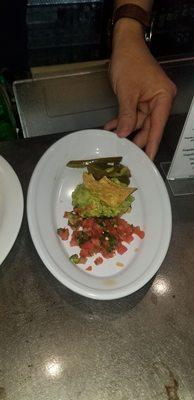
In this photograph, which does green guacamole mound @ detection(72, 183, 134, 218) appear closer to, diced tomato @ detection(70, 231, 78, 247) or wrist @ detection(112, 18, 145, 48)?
diced tomato @ detection(70, 231, 78, 247)

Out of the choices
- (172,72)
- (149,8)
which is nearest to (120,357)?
(172,72)

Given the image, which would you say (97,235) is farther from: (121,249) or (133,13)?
(133,13)

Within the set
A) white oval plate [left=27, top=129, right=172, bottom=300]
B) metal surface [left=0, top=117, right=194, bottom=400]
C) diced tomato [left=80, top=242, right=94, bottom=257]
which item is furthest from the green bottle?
diced tomato [left=80, top=242, right=94, bottom=257]

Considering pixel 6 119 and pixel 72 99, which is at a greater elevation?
pixel 72 99

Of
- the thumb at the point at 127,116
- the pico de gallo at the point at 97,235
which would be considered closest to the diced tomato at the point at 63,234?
the pico de gallo at the point at 97,235

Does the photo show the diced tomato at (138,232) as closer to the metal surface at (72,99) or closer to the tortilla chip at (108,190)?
the tortilla chip at (108,190)

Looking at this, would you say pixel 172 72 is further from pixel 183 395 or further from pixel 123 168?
pixel 183 395

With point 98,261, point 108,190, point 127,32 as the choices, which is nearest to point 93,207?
point 108,190
